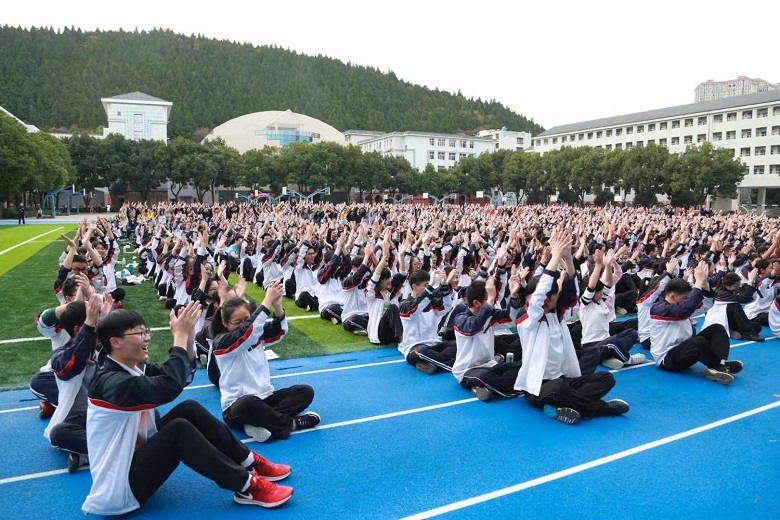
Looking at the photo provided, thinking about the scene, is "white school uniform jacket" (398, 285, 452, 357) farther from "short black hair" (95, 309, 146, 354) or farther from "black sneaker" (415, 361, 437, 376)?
"short black hair" (95, 309, 146, 354)

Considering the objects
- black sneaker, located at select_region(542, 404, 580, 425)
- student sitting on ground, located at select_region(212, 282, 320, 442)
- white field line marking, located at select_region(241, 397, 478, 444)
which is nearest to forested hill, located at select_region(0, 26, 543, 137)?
student sitting on ground, located at select_region(212, 282, 320, 442)

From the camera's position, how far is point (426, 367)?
23.0ft

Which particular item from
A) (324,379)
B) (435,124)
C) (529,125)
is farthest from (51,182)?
(529,125)

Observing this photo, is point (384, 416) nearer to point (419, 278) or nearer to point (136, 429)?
point (419, 278)

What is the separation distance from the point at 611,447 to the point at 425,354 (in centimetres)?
268

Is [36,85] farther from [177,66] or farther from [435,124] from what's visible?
[435,124]

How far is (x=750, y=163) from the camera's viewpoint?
185ft

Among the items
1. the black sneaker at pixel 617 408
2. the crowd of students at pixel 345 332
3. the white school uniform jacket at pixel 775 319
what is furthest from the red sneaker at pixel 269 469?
the white school uniform jacket at pixel 775 319

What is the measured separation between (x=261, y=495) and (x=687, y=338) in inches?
218

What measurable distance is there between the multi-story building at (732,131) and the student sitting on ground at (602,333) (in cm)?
5045

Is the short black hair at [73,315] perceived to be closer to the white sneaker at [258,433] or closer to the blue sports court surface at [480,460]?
the blue sports court surface at [480,460]

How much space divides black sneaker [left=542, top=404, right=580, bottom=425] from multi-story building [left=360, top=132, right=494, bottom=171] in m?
73.2

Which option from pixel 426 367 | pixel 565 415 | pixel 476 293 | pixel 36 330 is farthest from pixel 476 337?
pixel 36 330

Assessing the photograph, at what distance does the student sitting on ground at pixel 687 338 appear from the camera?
21.7 ft
